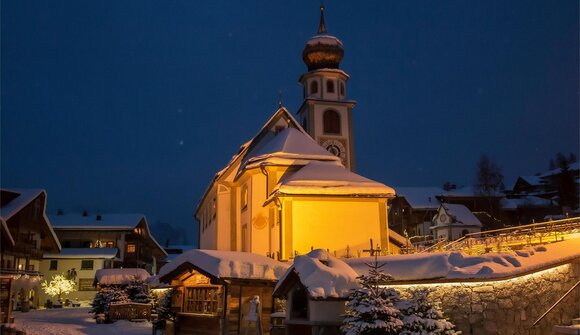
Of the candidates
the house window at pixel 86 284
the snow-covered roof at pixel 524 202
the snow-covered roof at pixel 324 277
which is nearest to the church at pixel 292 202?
the snow-covered roof at pixel 324 277

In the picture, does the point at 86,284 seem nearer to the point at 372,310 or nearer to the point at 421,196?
the point at 421,196

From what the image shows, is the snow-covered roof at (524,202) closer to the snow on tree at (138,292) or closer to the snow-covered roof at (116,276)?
the snow-covered roof at (116,276)

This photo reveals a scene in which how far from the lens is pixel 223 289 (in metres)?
20.6

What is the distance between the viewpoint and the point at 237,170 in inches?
1350

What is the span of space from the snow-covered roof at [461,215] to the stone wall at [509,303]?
45090 mm

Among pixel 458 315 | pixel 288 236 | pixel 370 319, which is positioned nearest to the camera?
pixel 370 319

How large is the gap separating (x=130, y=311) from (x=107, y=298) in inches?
78.8

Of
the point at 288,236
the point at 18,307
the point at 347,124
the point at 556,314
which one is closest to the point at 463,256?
the point at 556,314

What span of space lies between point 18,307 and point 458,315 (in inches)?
1514

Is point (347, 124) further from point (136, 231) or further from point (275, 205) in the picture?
point (136, 231)

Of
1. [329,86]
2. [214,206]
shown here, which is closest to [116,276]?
[214,206]

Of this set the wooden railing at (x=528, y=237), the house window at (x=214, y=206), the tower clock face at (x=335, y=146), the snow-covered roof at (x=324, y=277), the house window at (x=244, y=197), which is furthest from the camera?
the tower clock face at (x=335, y=146)

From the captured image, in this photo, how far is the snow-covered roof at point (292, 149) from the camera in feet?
94.2

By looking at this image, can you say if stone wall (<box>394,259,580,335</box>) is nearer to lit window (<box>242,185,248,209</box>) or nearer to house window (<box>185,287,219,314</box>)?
house window (<box>185,287,219,314</box>)
